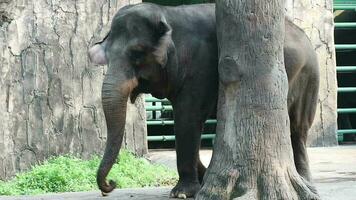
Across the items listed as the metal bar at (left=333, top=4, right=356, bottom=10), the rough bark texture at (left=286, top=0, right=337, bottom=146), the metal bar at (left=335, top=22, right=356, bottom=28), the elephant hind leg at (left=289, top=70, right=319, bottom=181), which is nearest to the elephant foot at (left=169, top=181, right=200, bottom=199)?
Answer: the elephant hind leg at (left=289, top=70, right=319, bottom=181)

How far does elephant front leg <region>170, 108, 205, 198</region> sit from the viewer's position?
538cm

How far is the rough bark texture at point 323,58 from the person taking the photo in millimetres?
10289

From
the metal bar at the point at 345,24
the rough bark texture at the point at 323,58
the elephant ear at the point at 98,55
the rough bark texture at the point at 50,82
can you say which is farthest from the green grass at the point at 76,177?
the metal bar at the point at 345,24

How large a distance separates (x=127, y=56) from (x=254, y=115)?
1012mm

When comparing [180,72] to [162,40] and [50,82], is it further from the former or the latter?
[50,82]

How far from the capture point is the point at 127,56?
16.8 ft

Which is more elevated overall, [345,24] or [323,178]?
[345,24]

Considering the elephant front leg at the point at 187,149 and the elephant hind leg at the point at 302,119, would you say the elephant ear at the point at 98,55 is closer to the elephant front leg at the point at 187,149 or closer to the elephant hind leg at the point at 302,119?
the elephant front leg at the point at 187,149

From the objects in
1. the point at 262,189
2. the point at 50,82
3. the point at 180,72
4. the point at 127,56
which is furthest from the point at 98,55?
the point at 50,82

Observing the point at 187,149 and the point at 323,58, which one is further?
the point at 323,58

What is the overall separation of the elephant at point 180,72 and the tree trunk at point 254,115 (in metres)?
0.63

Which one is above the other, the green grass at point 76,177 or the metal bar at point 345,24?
the metal bar at point 345,24

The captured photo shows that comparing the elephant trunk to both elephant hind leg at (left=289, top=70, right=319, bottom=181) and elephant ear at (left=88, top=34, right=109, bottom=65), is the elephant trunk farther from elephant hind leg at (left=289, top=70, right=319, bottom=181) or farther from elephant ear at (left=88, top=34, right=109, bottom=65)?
elephant hind leg at (left=289, top=70, right=319, bottom=181)

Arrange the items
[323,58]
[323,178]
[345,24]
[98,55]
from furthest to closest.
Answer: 1. [345,24]
2. [323,58]
3. [323,178]
4. [98,55]
